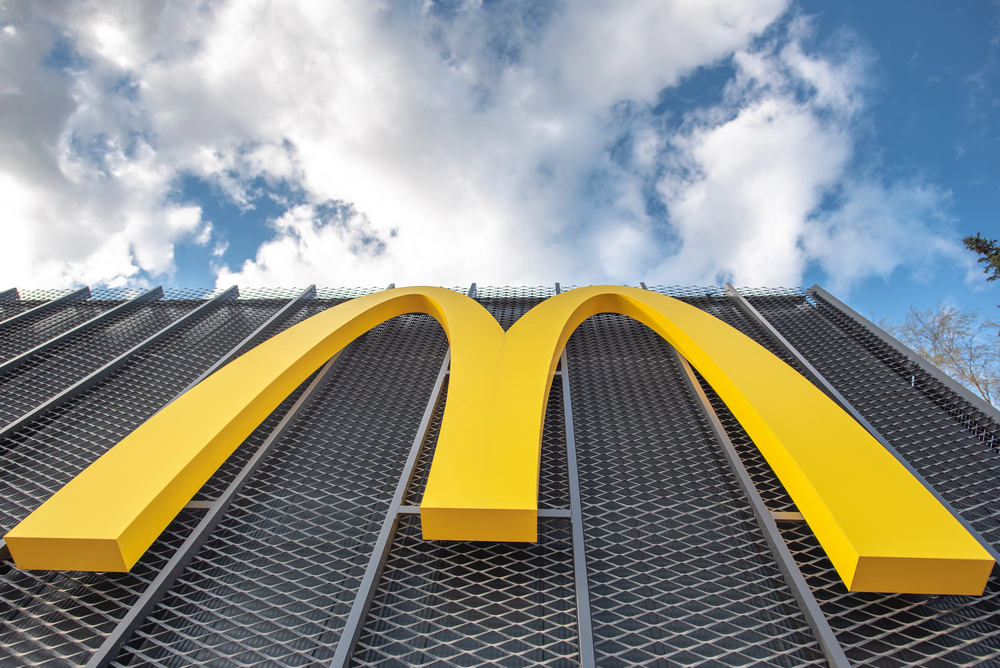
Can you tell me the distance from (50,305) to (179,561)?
8957 millimetres

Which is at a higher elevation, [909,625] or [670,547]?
[670,547]

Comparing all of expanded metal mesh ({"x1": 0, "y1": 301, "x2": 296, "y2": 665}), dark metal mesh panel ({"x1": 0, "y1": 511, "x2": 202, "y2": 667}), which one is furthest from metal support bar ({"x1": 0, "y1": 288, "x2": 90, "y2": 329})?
dark metal mesh panel ({"x1": 0, "y1": 511, "x2": 202, "y2": 667})

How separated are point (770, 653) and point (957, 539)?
5.51ft

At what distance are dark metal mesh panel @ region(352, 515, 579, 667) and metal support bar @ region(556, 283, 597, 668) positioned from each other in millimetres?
137

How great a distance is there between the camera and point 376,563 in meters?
3.87

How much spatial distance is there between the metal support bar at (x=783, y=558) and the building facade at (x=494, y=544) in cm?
2

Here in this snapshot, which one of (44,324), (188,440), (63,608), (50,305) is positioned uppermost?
(50,305)

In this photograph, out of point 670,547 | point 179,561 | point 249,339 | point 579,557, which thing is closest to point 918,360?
point 670,547

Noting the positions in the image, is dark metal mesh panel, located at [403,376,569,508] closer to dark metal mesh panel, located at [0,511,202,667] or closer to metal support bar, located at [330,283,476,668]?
metal support bar, located at [330,283,476,668]

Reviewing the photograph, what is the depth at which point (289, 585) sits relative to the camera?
3.96 metres

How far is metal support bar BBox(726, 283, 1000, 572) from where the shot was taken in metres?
4.11

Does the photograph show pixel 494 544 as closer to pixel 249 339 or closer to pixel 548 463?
pixel 548 463

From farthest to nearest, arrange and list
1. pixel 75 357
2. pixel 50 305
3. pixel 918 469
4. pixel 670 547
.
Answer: pixel 50 305 < pixel 75 357 < pixel 918 469 < pixel 670 547

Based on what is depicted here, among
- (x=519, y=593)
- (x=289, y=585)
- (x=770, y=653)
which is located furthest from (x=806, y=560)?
(x=289, y=585)
